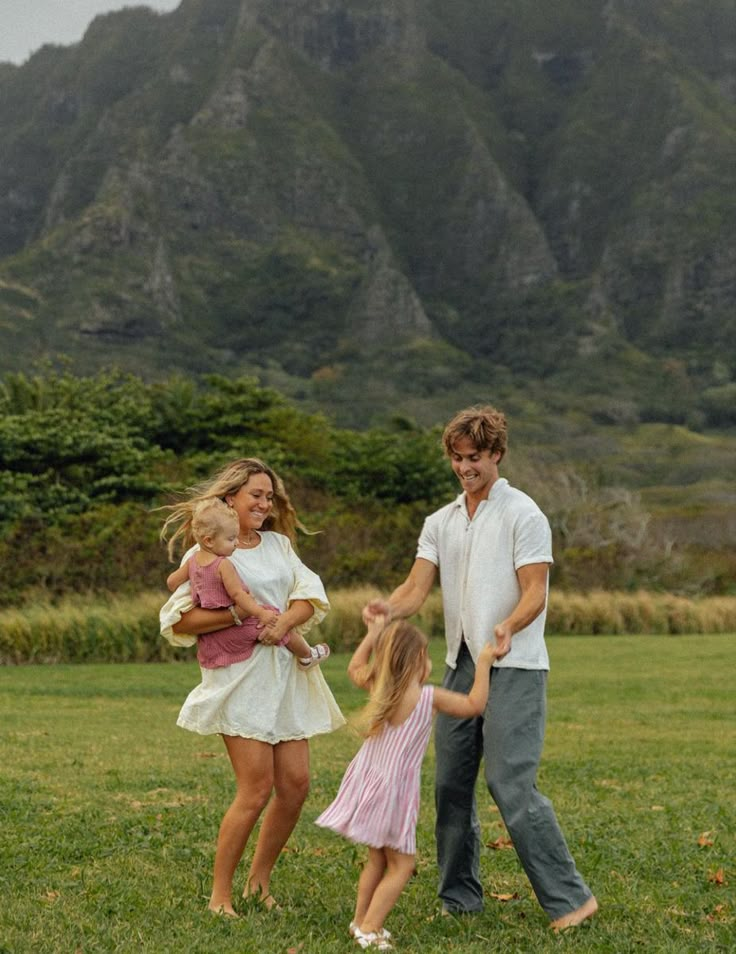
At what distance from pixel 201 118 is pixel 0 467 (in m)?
169

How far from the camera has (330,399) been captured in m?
137

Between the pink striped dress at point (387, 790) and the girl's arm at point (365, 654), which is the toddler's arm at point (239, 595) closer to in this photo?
the girl's arm at point (365, 654)

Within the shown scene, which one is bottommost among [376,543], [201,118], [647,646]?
[647,646]

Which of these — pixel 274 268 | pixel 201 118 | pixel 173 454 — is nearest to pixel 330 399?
pixel 274 268

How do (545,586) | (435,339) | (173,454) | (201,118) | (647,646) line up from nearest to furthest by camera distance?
(545,586) < (647,646) < (173,454) < (435,339) < (201,118)

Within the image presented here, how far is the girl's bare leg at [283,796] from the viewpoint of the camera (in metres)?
5.86

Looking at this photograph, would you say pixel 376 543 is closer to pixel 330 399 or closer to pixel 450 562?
pixel 450 562

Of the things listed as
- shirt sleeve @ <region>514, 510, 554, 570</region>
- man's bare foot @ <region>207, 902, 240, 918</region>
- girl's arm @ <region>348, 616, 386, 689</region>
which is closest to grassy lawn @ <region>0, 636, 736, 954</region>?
man's bare foot @ <region>207, 902, 240, 918</region>

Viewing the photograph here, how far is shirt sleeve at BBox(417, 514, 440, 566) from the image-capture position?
6023 millimetres

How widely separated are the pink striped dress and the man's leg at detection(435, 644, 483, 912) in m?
0.40

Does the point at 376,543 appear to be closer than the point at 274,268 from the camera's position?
Yes

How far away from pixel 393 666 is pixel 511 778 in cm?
71

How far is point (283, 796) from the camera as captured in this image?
5871 millimetres

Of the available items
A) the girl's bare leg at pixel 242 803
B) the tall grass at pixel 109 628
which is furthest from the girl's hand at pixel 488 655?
the tall grass at pixel 109 628
